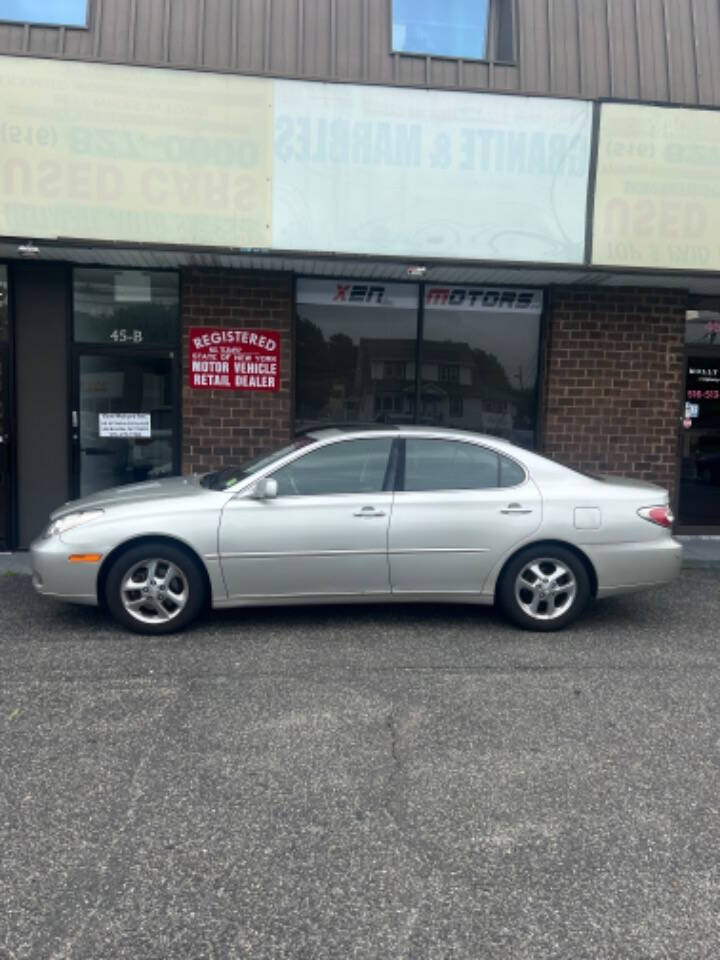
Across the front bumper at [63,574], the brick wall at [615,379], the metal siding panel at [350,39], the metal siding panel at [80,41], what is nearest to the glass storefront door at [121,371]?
the metal siding panel at [80,41]

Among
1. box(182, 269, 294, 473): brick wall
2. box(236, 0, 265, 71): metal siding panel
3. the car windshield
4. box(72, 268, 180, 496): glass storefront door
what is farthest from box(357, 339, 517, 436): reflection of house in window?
box(236, 0, 265, 71): metal siding panel

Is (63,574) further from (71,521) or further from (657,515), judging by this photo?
(657,515)

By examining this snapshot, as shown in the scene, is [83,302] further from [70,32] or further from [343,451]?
[343,451]

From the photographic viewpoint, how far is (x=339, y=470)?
5934 mm

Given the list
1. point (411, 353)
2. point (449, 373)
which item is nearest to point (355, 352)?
point (411, 353)

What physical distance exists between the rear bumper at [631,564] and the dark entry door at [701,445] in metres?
4.04

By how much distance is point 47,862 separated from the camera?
118 inches

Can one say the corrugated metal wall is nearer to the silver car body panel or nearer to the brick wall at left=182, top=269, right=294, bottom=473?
the brick wall at left=182, top=269, right=294, bottom=473

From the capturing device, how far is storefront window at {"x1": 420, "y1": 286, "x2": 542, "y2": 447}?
30.0ft

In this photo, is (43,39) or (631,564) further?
(43,39)

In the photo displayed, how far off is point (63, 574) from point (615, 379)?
20.8ft

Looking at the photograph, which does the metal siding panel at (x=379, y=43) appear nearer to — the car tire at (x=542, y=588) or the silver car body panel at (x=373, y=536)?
the silver car body panel at (x=373, y=536)

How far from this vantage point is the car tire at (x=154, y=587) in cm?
556

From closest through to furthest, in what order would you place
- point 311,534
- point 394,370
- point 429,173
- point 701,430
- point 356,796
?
1. point 356,796
2. point 311,534
3. point 429,173
4. point 394,370
5. point 701,430
